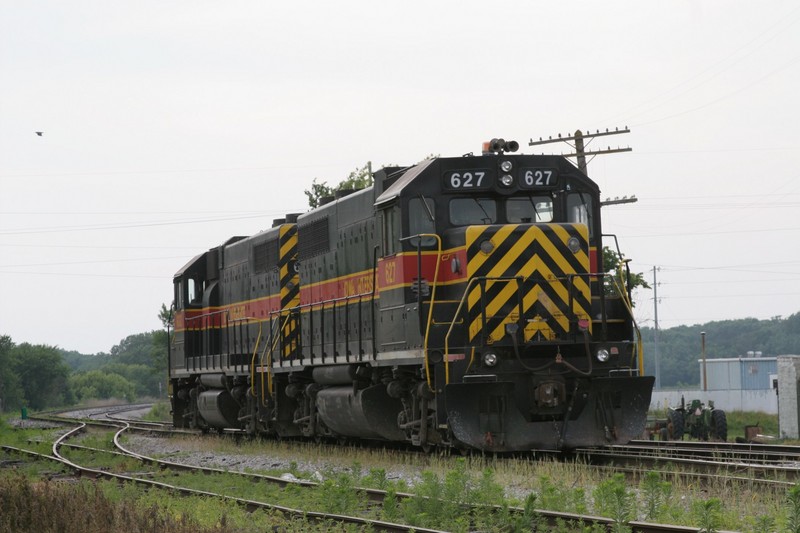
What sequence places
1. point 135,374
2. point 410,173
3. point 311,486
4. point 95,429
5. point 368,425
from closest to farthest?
point 311,486 < point 410,173 < point 368,425 < point 95,429 < point 135,374

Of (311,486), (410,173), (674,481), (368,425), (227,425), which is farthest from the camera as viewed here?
(227,425)

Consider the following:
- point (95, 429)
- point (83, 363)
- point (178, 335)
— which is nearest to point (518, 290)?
point (178, 335)

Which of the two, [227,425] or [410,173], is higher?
[410,173]

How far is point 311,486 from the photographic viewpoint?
13.0 meters

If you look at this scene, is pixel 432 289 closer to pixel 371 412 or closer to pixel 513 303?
pixel 513 303

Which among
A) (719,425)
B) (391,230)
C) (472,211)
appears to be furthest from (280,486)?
(719,425)

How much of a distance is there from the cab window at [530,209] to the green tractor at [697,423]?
10510 mm

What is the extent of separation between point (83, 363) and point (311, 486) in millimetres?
187210

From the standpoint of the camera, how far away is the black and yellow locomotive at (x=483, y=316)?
14117 mm

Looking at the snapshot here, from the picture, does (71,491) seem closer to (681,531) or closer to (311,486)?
(311,486)

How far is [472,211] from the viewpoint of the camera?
15242 mm

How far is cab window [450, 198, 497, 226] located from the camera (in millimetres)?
15156

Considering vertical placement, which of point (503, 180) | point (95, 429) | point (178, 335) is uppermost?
point (503, 180)

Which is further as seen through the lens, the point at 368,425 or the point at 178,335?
the point at 178,335
